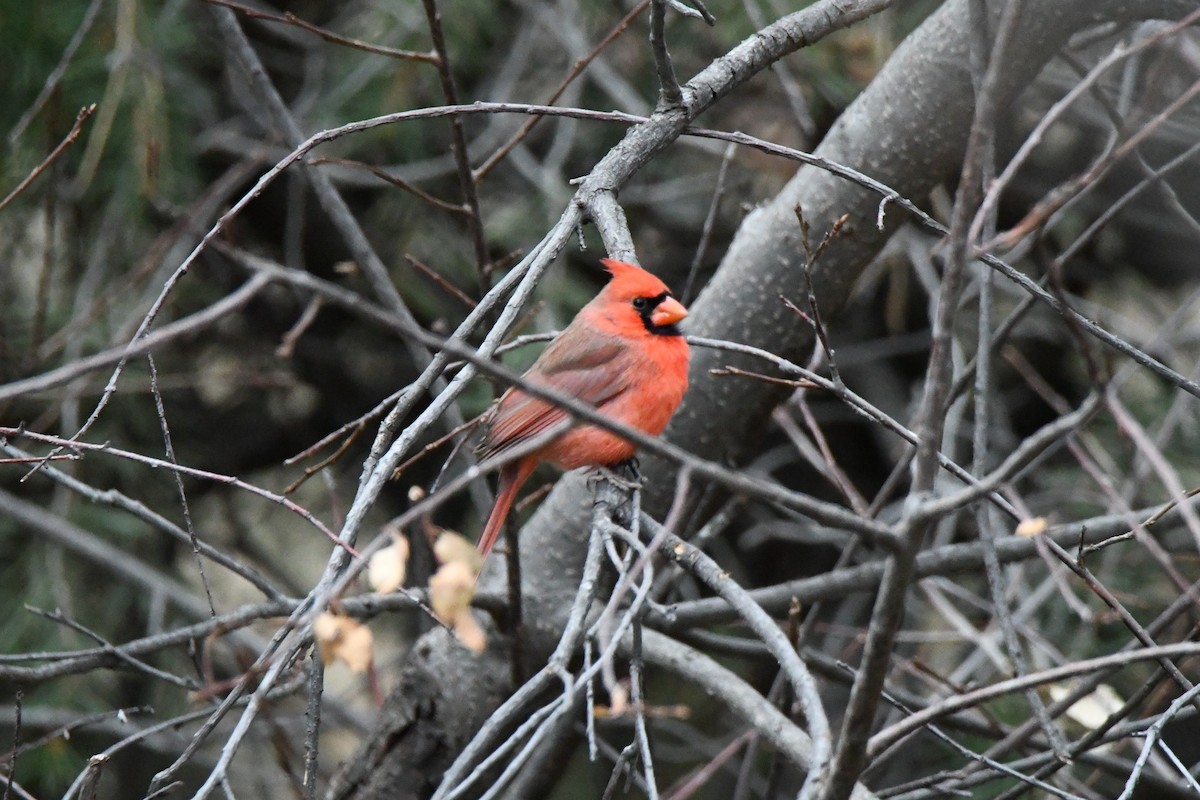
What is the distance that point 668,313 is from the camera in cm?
347

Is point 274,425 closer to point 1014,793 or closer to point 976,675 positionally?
point 976,675

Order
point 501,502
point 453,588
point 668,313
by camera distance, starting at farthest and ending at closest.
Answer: point 668,313 → point 501,502 → point 453,588

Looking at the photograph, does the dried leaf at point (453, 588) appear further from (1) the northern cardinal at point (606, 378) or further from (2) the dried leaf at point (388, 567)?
(1) the northern cardinal at point (606, 378)

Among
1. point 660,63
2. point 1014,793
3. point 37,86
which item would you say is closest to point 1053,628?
point 1014,793

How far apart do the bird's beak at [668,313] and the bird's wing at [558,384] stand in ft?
0.44

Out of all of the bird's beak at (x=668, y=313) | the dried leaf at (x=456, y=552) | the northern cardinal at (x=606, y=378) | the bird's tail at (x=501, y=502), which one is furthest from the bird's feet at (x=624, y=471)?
the dried leaf at (x=456, y=552)

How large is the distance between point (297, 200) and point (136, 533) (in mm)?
1391

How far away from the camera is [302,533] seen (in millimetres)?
6512

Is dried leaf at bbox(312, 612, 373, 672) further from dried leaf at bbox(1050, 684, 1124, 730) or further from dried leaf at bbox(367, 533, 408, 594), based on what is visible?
dried leaf at bbox(1050, 684, 1124, 730)

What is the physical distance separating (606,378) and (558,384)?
173mm

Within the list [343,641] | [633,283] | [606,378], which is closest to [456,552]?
[343,641]

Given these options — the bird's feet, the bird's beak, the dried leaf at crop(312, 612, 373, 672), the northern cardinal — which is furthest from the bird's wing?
the dried leaf at crop(312, 612, 373, 672)

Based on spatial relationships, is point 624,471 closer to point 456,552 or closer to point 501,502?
point 501,502

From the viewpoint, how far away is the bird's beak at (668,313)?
347 cm
